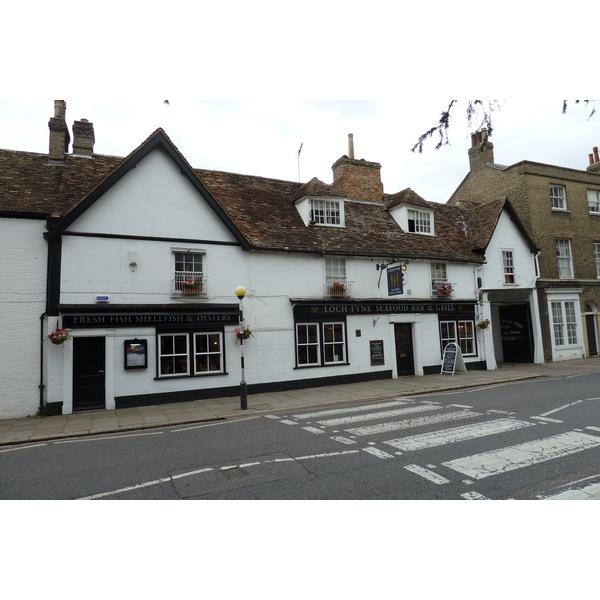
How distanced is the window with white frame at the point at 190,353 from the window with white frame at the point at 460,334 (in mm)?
10237

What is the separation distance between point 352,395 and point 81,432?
800 centimetres

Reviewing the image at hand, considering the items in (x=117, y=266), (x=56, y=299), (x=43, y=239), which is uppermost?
(x=43, y=239)

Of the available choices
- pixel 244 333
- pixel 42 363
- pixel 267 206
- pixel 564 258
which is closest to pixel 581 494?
pixel 244 333

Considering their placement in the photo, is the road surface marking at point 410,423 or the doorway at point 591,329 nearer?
the road surface marking at point 410,423

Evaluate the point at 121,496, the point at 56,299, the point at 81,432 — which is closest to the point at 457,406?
the point at 121,496

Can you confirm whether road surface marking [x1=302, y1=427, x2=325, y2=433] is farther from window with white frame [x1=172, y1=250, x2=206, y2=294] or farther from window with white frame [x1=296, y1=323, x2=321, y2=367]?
window with white frame [x1=172, y1=250, x2=206, y2=294]

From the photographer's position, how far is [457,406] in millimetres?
10828

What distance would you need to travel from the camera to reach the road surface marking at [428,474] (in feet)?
18.2

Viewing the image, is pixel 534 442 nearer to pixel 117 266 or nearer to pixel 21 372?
pixel 117 266

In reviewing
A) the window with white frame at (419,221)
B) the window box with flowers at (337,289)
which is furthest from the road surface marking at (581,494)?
the window with white frame at (419,221)

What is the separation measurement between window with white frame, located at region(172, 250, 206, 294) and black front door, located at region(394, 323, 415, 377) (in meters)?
8.62

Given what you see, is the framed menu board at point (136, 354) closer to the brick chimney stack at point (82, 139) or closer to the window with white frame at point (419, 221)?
the brick chimney stack at point (82, 139)

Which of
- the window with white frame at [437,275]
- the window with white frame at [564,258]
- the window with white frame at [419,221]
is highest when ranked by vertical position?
the window with white frame at [419,221]

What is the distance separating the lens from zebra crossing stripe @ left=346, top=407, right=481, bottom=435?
8.57 meters
